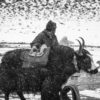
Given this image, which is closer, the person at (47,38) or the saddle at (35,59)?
the saddle at (35,59)

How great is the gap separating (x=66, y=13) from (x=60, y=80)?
120ft

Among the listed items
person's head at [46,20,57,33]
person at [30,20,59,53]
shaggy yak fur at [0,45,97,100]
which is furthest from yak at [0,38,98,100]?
person's head at [46,20,57,33]

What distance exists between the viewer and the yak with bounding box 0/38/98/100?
24.6 feet

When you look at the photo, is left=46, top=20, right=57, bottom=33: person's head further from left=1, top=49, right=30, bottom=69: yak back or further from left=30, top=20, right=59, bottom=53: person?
left=1, top=49, right=30, bottom=69: yak back

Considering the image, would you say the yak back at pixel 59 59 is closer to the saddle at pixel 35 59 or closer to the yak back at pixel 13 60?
the saddle at pixel 35 59

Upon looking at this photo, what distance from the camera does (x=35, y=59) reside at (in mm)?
7867

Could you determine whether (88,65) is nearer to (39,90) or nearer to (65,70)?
(65,70)

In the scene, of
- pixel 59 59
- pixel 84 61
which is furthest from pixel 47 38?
pixel 84 61

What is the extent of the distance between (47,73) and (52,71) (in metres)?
0.11

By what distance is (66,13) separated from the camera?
143 ft

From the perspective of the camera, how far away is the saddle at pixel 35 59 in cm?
773

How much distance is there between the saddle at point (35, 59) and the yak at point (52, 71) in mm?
69

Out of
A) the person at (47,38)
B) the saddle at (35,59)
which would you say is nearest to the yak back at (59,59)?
the saddle at (35,59)

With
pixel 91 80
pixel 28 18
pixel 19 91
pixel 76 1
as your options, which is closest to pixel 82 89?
pixel 91 80
